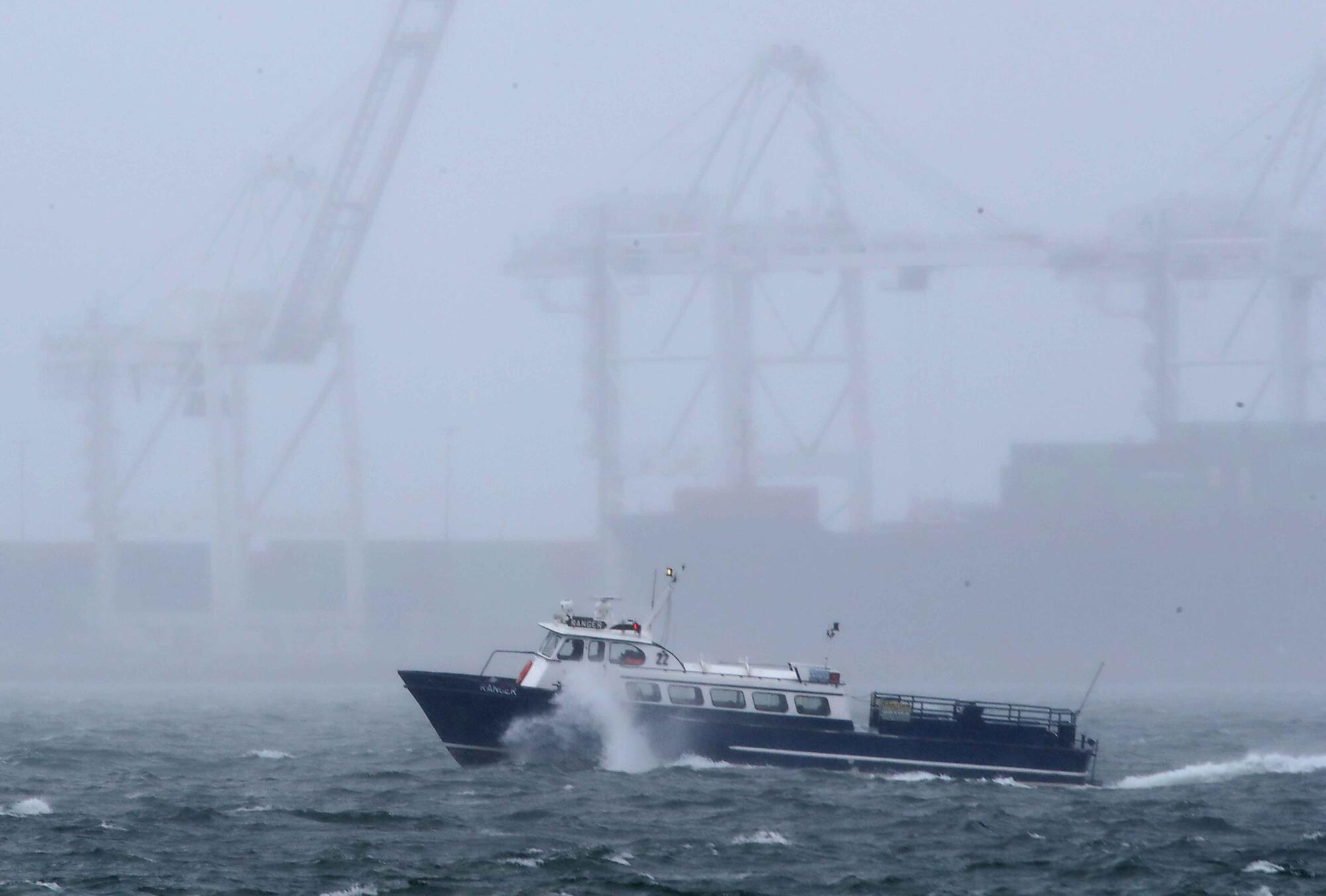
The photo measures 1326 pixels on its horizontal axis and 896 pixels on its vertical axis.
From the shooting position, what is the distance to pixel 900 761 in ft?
116

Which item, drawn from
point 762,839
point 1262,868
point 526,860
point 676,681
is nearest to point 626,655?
point 676,681

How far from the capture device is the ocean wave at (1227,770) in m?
37.1

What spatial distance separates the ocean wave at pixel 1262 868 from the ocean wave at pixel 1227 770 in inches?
409

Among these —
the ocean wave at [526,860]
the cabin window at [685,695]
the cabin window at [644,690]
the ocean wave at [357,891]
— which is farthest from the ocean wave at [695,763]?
the ocean wave at [357,891]

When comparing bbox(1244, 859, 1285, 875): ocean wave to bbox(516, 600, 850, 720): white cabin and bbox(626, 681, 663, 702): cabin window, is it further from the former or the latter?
bbox(626, 681, 663, 702): cabin window

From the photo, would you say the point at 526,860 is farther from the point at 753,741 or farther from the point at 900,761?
the point at 900,761

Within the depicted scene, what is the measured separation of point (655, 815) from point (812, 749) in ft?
23.2

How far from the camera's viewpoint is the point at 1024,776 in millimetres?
35344

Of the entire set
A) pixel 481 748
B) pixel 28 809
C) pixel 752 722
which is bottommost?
pixel 28 809

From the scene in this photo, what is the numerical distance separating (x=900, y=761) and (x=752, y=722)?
10.8 feet

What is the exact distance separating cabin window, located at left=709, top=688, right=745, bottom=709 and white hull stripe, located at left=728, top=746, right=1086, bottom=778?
893 mm

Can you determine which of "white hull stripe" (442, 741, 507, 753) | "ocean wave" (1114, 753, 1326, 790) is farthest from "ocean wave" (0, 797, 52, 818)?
"ocean wave" (1114, 753, 1326, 790)

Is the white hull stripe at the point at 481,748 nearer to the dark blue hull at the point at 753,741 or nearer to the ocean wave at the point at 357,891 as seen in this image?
the dark blue hull at the point at 753,741

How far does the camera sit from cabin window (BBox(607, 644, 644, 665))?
35.8 metres
